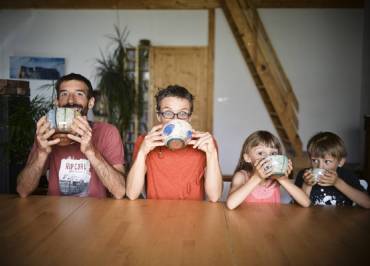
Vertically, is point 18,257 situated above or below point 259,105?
below

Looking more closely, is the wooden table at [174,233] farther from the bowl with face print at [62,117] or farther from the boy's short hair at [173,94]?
the boy's short hair at [173,94]

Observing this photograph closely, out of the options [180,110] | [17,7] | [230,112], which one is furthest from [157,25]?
[180,110]

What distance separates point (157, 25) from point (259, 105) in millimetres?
1985

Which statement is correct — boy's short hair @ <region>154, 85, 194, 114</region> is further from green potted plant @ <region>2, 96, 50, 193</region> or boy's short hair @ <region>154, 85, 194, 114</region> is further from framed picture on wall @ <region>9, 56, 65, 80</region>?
framed picture on wall @ <region>9, 56, 65, 80</region>

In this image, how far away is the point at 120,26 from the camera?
5660 mm

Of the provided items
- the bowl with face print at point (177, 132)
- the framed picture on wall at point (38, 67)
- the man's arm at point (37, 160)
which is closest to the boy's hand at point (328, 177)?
the bowl with face print at point (177, 132)

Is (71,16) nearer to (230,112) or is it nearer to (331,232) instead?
(230,112)

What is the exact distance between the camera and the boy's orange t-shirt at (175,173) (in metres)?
1.63

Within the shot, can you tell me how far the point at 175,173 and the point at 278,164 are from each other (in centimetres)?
53

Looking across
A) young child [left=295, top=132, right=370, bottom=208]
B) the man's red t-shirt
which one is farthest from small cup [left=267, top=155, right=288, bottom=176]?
the man's red t-shirt

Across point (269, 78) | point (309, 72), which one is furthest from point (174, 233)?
point (309, 72)

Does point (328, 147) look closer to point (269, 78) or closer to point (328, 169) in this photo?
point (328, 169)

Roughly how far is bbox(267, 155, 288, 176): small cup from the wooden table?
0.14 meters

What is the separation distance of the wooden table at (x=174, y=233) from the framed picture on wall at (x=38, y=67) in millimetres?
4728
